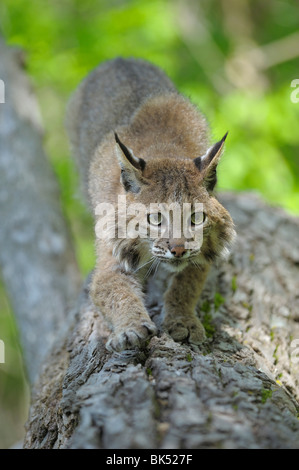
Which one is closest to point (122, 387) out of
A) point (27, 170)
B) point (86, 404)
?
point (86, 404)

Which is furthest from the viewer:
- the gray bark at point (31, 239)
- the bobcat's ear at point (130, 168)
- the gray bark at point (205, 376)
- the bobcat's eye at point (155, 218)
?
the gray bark at point (31, 239)

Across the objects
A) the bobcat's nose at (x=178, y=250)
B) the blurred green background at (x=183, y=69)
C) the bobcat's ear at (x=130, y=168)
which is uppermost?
the blurred green background at (x=183, y=69)

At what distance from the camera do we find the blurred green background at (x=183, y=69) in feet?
29.5

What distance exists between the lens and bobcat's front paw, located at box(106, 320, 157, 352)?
11.9 ft

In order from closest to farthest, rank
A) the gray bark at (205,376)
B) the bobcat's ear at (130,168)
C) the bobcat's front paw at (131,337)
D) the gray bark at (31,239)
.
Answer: the gray bark at (205,376) → the bobcat's front paw at (131,337) → the bobcat's ear at (130,168) → the gray bark at (31,239)

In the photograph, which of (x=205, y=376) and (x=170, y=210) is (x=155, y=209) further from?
(x=205, y=376)

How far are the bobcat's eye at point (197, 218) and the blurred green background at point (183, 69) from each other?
242cm

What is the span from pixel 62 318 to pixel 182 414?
3375 millimetres

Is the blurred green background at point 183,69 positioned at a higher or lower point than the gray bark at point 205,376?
higher

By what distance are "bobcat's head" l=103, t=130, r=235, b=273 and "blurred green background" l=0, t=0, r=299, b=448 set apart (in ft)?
7.12

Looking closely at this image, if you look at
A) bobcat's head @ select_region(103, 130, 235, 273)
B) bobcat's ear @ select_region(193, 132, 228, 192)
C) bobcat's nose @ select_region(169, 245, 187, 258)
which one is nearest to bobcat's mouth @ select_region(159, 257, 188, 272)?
bobcat's head @ select_region(103, 130, 235, 273)

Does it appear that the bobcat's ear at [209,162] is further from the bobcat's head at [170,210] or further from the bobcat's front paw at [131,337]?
the bobcat's front paw at [131,337]

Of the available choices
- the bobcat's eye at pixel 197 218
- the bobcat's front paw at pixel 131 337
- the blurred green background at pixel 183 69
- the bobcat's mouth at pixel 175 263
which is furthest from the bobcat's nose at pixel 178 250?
the blurred green background at pixel 183 69

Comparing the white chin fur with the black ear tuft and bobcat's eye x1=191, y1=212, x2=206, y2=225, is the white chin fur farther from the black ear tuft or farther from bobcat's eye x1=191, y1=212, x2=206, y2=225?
the black ear tuft
